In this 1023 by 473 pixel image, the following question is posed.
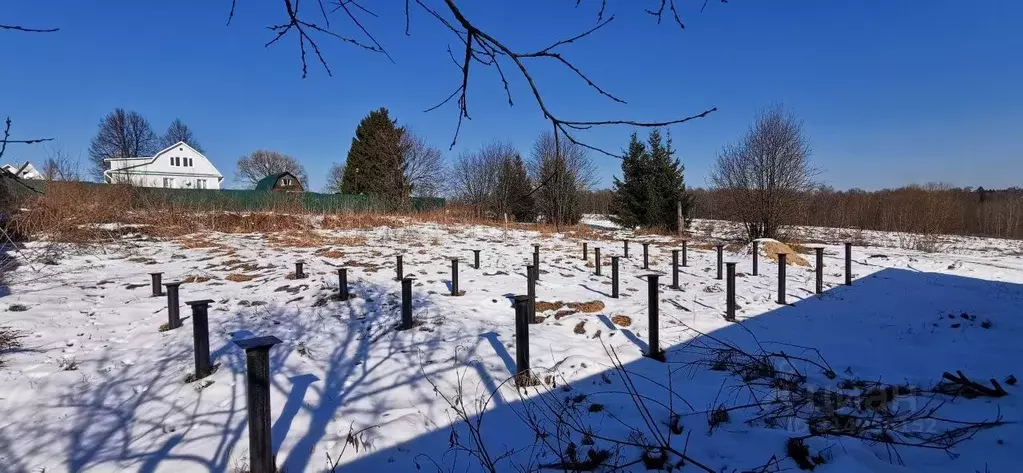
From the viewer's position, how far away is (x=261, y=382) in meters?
2.51

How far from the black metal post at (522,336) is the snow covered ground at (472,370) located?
0.20 meters

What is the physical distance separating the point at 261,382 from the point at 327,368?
180 cm

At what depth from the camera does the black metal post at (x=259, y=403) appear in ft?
8.09

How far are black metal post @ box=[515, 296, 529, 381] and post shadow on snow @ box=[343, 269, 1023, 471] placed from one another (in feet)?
1.21

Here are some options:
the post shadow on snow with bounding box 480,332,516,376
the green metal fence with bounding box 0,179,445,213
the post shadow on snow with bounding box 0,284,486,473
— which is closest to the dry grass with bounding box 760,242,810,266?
the post shadow on snow with bounding box 480,332,516,376

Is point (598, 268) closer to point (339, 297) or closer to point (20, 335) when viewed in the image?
point (339, 297)

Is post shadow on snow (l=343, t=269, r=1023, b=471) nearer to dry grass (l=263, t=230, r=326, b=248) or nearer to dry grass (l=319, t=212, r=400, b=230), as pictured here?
dry grass (l=263, t=230, r=326, b=248)

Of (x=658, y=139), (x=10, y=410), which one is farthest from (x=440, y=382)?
(x=658, y=139)

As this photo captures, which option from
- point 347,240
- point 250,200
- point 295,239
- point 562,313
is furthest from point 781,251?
point 250,200

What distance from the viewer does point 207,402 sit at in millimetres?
3555

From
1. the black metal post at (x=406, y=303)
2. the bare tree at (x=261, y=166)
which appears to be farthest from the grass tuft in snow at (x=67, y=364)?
the bare tree at (x=261, y=166)

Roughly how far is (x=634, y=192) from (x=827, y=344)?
1970cm

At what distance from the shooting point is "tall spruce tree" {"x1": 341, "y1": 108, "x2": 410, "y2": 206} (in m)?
25.8

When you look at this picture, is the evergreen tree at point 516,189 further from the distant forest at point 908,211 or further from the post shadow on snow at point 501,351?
the post shadow on snow at point 501,351
